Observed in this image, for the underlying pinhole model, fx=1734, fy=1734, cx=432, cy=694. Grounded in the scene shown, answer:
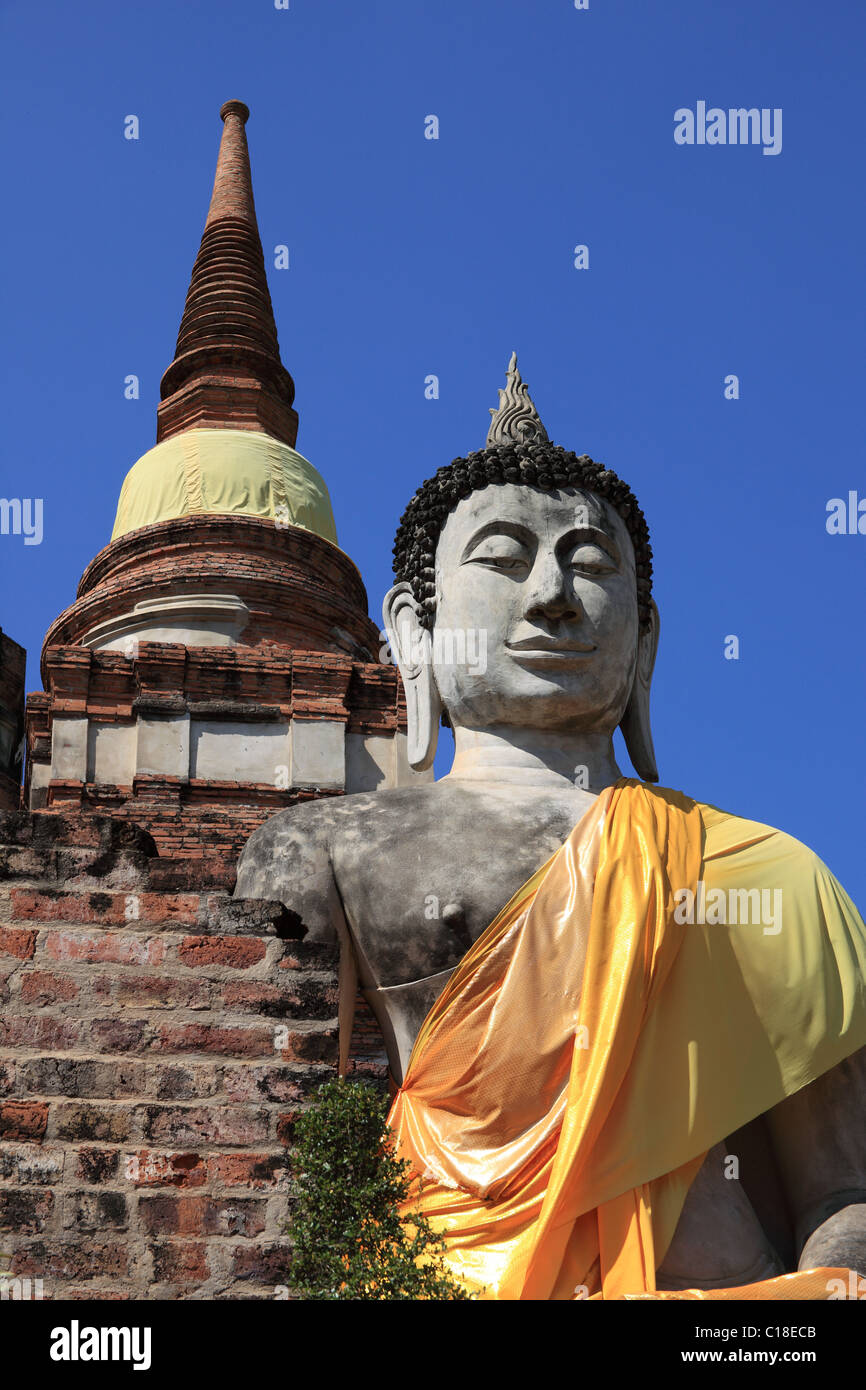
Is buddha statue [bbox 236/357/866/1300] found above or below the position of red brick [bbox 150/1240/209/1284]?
above

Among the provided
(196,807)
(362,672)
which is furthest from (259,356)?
(196,807)

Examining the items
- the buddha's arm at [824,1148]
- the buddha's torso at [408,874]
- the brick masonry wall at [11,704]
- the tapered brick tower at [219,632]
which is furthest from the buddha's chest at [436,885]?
the brick masonry wall at [11,704]

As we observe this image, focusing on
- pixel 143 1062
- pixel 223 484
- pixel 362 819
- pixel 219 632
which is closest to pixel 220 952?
pixel 143 1062

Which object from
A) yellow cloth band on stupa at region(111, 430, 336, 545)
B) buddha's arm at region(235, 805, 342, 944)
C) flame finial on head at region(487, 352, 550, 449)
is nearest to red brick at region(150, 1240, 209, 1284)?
buddha's arm at region(235, 805, 342, 944)

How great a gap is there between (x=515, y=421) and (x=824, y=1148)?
319cm

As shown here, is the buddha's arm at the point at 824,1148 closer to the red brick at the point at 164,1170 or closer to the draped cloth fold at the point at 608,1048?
the draped cloth fold at the point at 608,1048

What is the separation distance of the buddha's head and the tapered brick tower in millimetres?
5019

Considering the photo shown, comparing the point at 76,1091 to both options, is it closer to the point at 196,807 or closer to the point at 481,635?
the point at 481,635

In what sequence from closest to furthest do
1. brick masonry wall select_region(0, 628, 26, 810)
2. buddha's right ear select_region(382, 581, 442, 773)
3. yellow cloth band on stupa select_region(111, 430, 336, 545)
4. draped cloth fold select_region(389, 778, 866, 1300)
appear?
draped cloth fold select_region(389, 778, 866, 1300)
buddha's right ear select_region(382, 581, 442, 773)
brick masonry wall select_region(0, 628, 26, 810)
yellow cloth band on stupa select_region(111, 430, 336, 545)

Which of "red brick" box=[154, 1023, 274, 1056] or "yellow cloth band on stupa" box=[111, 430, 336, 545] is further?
"yellow cloth band on stupa" box=[111, 430, 336, 545]

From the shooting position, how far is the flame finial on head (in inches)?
278

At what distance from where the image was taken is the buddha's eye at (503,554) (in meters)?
6.53

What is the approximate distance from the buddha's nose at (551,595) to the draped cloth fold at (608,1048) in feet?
3.05

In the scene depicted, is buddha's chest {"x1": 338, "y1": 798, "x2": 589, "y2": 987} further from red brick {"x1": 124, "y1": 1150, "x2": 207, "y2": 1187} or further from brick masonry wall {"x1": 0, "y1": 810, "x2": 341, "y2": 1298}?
red brick {"x1": 124, "y1": 1150, "x2": 207, "y2": 1187}
